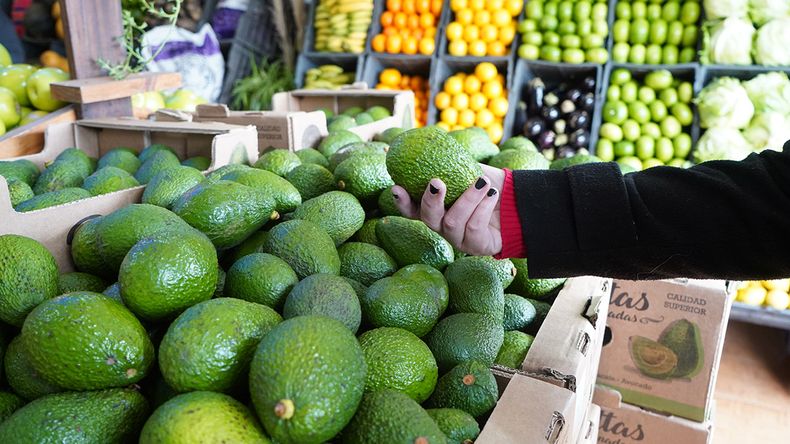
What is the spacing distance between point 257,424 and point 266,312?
0.23 meters

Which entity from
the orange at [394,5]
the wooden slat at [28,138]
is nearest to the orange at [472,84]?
the orange at [394,5]

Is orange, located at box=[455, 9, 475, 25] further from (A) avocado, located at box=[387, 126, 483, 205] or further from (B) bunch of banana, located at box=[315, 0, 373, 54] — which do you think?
(A) avocado, located at box=[387, 126, 483, 205]

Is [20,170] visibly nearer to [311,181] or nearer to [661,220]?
[311,181]

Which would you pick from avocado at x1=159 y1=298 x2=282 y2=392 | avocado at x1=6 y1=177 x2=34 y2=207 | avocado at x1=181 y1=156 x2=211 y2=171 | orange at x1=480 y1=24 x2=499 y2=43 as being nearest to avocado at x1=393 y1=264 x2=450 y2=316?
avocado at x1=159 y1=298 x2=282 y2=392

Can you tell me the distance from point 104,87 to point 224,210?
156 centimetres

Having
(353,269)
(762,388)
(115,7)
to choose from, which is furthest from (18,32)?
(762,388)

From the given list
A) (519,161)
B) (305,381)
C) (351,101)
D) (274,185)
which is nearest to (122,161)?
(274,185)

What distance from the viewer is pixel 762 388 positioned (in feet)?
11.6

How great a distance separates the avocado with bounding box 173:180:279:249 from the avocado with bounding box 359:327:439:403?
1.49ft

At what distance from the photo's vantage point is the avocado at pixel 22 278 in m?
1.11

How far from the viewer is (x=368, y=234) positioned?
1684 millimetres

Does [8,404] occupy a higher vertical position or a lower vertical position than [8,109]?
lower

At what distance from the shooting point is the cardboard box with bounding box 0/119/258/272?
4.49 feet

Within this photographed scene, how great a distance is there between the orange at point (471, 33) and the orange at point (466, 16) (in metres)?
0.05
